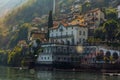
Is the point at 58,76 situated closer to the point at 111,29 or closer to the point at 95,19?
the point at 111,29

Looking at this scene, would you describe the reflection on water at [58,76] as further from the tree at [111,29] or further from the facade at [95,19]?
the facade at [95,19]

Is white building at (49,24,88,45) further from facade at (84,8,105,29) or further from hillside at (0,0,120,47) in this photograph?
hillside at (0,0,120,47)

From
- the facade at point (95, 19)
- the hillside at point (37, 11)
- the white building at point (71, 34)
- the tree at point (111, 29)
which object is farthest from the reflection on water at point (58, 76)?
the hillside at point (37, 11)

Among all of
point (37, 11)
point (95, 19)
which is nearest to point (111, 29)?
point (95, 19)

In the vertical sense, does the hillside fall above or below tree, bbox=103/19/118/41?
above

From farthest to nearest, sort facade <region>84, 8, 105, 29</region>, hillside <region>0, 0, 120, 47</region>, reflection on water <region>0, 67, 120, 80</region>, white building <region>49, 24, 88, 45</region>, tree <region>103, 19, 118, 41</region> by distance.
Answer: hillside <region>0, 0, 120, 47</region> < facade <region>84, 8, 105, 29</region> < white building <region>49, 24, 88, 45</region> < tree <region>103, 19, 118, 41</region> < reflection on water <region>0, 67, 120, 80</region>

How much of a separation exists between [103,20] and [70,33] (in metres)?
→ 16.7

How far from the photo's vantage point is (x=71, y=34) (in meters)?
105

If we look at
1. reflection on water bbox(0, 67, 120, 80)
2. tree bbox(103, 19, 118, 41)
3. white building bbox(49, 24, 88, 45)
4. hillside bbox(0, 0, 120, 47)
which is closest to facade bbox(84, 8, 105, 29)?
white building bbox(49, 24, 88, 45)

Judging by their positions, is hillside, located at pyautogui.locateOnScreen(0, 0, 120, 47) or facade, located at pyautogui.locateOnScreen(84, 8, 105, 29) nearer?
facade, located at pyautogui.locateOnScreen(84, 8, 105, 29)

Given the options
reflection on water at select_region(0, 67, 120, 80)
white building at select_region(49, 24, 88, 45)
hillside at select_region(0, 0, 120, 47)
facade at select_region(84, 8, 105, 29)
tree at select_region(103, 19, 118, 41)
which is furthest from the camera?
hillside at select_region(0, 0, 120, 47)

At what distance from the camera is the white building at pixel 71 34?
104 metres

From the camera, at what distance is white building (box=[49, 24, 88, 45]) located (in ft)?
341

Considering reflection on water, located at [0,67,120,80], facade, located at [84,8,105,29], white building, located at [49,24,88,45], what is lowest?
reflection on water, located at [0,67,120,80]
